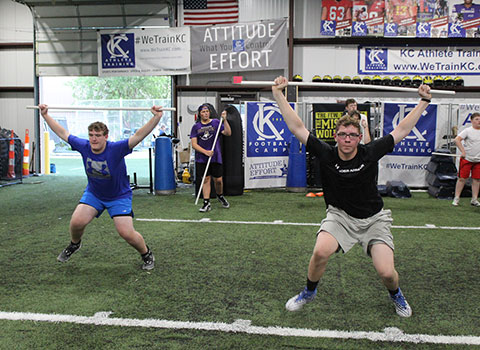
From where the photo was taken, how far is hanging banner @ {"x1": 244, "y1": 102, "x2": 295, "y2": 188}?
37.6ft

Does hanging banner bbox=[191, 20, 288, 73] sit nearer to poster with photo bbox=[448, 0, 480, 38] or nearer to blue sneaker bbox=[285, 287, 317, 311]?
poster with photo bbox=[448, 0, 480, 38]

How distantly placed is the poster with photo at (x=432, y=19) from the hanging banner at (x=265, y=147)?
21.7 ft

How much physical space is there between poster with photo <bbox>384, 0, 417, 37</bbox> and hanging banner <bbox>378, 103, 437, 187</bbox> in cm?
415

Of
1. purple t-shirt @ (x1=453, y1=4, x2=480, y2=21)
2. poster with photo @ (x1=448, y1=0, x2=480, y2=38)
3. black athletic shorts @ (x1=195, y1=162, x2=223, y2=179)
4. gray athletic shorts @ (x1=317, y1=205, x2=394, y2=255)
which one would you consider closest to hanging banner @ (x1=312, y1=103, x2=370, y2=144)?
black athletic shorts @ (x1=195, y1=162, x2=223, y2=179)

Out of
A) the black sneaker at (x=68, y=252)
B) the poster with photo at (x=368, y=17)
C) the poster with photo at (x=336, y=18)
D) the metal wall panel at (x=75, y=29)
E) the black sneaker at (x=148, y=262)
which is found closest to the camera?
the black sneaker at (x=148, y=262)

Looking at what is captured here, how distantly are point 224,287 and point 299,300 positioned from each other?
83 centimetres

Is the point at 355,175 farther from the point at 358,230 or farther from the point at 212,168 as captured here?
the point at 212,168

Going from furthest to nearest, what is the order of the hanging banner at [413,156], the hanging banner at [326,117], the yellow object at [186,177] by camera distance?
the yellow object at [186,177]
the hanging banner at [413,156]
the hanging banner at [326,117]

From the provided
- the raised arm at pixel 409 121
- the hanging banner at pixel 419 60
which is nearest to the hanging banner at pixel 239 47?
the hanging banner at pixel 419 60

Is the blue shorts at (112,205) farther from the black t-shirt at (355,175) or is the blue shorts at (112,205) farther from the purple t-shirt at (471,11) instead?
the purple t-shirt at (471,11)

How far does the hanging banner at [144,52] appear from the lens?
15203 millimetres

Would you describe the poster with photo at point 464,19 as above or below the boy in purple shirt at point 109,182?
above

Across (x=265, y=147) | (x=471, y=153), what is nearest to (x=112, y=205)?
(x=265, y=147)

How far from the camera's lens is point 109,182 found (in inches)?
183
